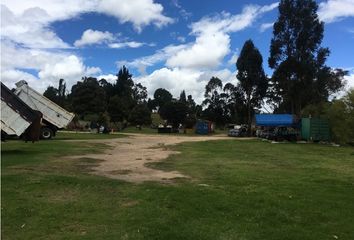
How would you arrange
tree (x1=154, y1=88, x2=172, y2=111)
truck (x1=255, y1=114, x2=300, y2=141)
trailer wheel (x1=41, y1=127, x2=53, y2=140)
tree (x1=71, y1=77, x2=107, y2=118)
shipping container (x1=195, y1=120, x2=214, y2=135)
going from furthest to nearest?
tree (x1=154, y1=88, x2=172, y2=111) < tree (x1=71, y1=77, x2=107, y2=118) < shipping container (x1=195, y1=120, x2=214, y2=135) < truck (x1=255, y1=114, x2=300, y2=141) < trailer wheel (x1=41, y1=127, x2=53, y2=140)

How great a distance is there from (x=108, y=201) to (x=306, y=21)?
5456 cm

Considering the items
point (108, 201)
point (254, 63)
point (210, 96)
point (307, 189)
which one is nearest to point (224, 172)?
point (307, 189)

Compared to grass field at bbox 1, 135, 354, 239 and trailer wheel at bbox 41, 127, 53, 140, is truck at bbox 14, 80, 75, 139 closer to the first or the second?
trailer wheel at bbox 41, 127, 53, 140

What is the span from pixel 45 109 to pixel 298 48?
34.6 metres

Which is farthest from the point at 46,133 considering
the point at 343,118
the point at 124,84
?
the point at 124,84

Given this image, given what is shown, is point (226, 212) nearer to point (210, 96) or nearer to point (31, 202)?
point (31, 202)

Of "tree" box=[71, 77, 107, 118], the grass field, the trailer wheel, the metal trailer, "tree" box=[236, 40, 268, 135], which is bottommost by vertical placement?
the grass field

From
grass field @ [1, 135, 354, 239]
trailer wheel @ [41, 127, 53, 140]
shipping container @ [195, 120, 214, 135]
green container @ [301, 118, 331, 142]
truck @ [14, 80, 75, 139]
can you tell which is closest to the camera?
grass field @ [1, 135, 354, 239]

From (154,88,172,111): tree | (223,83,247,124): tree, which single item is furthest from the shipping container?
(154,88,172,111): tree

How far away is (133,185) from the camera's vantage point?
44.4 ft

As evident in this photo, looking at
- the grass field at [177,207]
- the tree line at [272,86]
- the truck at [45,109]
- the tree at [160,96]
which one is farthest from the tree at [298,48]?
the tree at [160,96]

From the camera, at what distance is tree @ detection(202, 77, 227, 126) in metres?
109

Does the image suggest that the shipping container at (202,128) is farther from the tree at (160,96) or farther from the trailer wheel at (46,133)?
the tree at (160,96)

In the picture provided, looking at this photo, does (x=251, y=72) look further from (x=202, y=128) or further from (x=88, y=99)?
(x=88, y=99)
